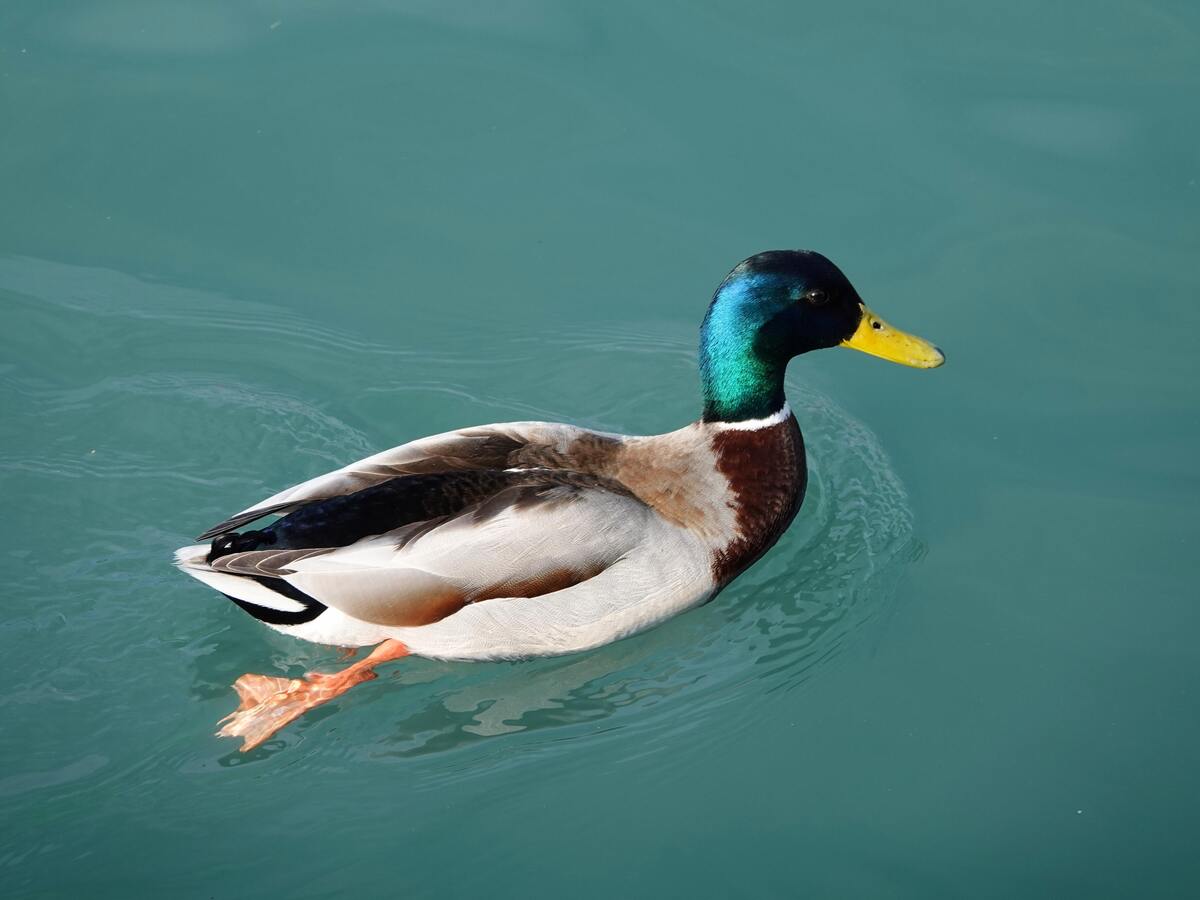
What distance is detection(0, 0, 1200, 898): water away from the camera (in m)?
4.97

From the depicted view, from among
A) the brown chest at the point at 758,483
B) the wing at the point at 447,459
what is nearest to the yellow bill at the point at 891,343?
the brown chest at the point at 758,483

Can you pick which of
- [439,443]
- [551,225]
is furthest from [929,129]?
[439,443]

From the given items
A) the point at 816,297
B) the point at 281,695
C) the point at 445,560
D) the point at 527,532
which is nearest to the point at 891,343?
the point at 816,297

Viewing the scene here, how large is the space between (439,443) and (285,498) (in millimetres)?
650

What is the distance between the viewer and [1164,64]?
8516 millimetres

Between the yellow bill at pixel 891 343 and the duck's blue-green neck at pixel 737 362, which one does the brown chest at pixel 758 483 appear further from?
the yellow bill at pixel 891 343

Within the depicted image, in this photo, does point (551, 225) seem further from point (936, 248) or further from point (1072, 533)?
point (1072, 533)

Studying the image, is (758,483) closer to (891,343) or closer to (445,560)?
(891,343)

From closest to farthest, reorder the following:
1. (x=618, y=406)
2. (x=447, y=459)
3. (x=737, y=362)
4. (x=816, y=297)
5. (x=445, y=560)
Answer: (x=445, y=560), (x=447, y=459), (x=816, y=297), (x=737, y=362), (x=618, y=406)

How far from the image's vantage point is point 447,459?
5746 millimetres

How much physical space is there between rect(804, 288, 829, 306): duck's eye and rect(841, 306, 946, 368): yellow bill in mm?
232

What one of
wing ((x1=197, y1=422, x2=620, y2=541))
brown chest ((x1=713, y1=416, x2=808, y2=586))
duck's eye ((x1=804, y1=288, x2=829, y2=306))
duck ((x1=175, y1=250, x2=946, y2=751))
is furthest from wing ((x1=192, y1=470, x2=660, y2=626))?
duck's eye ((x1=804, y1=288, x2=829, y2=306))

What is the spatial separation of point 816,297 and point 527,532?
5.22 ft

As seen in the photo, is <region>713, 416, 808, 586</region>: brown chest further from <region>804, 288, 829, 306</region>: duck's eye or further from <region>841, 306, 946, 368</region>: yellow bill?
<region>804, 288, 829, 306</region>: duck's eye
